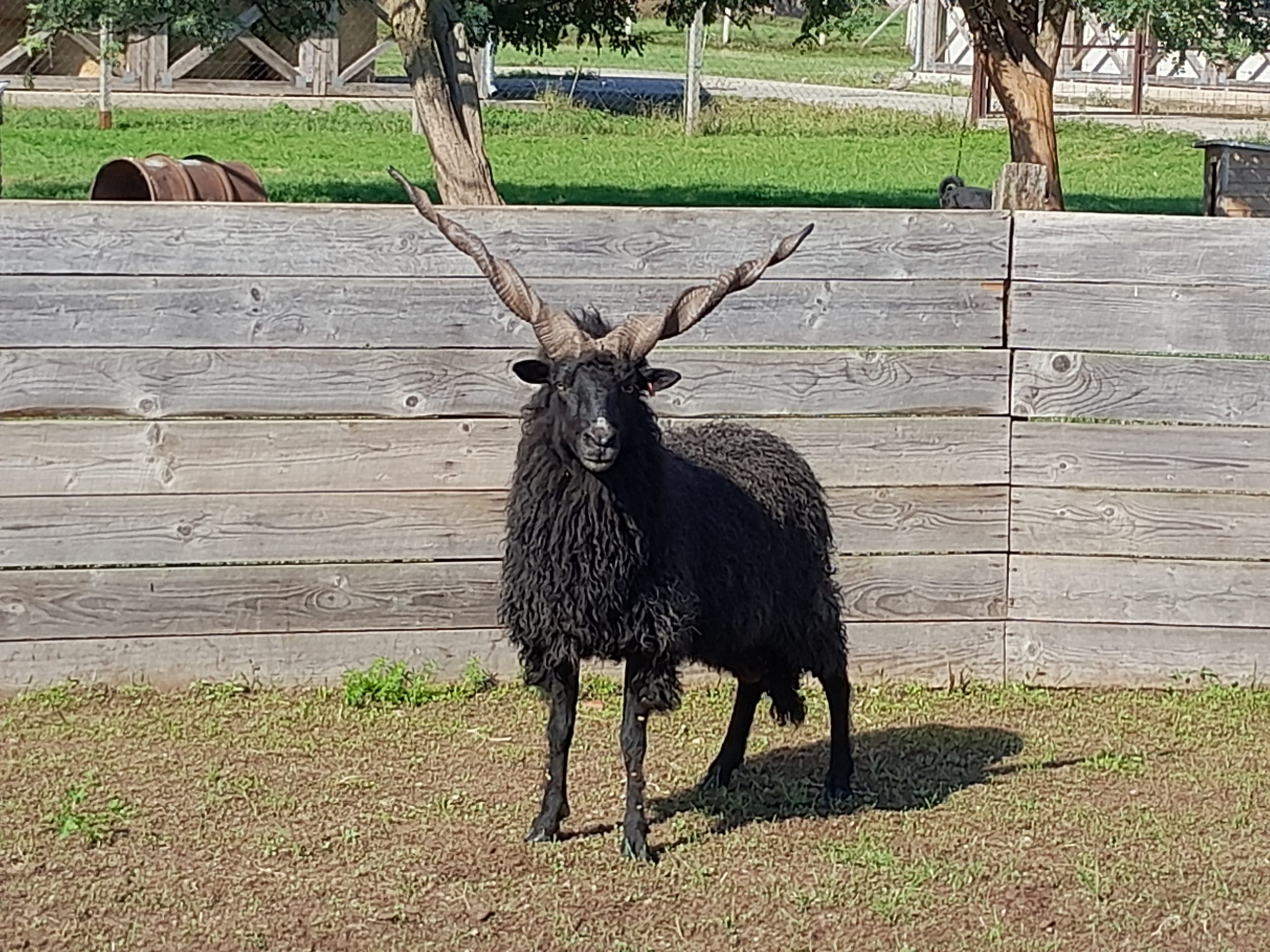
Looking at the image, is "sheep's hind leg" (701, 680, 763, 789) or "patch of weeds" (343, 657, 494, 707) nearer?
"sheep's hind leg" (701, 680, 763, 789)

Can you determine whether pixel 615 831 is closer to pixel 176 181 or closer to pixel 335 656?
pixel 335 656

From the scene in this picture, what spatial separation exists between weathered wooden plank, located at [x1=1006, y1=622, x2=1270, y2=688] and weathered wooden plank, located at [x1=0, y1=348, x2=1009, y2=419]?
3.04ft

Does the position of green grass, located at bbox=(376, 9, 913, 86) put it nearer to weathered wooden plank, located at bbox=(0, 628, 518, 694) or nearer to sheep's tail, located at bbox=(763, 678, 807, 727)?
weathered wooden plank, located at bbox=(0, 628, 518, 694)

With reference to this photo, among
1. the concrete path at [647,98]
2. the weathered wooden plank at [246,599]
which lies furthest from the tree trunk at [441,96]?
the concrete path at [647,98]

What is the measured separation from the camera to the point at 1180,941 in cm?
509

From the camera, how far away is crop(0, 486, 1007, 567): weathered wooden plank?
704cm

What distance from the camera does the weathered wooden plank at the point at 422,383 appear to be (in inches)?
277

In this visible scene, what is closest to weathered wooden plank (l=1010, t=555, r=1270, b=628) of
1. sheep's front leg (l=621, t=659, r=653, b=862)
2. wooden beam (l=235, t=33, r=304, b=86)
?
sheep's front leg (l=621, t=659, r=653, b=862)

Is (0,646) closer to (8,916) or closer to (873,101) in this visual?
(8,916)

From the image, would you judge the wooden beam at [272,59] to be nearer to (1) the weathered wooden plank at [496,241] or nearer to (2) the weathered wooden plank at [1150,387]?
(1) the weathered wooden plank at [496,241]

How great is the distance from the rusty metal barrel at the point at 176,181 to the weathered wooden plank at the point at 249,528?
8.69 feet

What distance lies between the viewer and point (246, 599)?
7.21m

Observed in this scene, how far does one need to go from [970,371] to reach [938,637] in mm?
1044

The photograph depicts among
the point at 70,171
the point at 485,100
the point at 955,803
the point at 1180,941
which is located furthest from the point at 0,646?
the point at 485,100
